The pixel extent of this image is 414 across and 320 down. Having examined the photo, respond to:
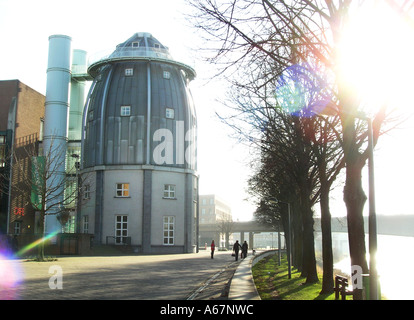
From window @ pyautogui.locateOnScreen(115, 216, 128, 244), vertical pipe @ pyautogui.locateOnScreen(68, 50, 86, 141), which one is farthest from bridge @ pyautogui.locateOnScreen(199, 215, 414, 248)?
window @ pyautogui.locateOnScreen(115, 216, 128, 244)

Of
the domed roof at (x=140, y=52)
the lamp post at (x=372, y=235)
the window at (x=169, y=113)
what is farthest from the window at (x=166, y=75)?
the lamp post at (x=372, y=235)

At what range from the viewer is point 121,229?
5088 cm

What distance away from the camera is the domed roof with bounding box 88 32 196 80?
54.2m

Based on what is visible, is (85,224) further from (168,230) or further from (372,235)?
(372,235)

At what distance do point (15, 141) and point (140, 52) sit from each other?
17.2 m

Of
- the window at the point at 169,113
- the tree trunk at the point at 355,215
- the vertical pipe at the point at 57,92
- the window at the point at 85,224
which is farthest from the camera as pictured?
the vertical pipe at the point at 57,92

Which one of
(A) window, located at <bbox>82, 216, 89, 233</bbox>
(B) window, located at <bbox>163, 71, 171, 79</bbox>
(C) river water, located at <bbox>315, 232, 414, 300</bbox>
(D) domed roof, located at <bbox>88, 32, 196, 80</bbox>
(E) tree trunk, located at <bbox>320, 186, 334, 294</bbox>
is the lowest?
(C) river water, located at <bbox>315, 232, 414, 300</bbox>

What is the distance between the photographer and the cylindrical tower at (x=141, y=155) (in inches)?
2009

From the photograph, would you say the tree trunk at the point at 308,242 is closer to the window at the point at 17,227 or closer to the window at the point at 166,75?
the window at the point at 166,75

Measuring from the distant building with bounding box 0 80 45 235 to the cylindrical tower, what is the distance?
305 inches

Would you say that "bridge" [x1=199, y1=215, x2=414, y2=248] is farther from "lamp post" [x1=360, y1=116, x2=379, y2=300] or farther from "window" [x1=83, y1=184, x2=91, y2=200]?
"lamp post" [x1=360, y1=116, x2=379, y2=300]

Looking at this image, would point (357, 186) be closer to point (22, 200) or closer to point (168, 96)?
point (168, 96)

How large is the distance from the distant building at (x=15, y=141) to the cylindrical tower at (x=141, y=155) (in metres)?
7.74

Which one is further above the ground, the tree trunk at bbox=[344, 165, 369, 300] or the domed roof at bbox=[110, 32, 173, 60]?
the domed roof at bbox=[110, 32, 173, 60]
